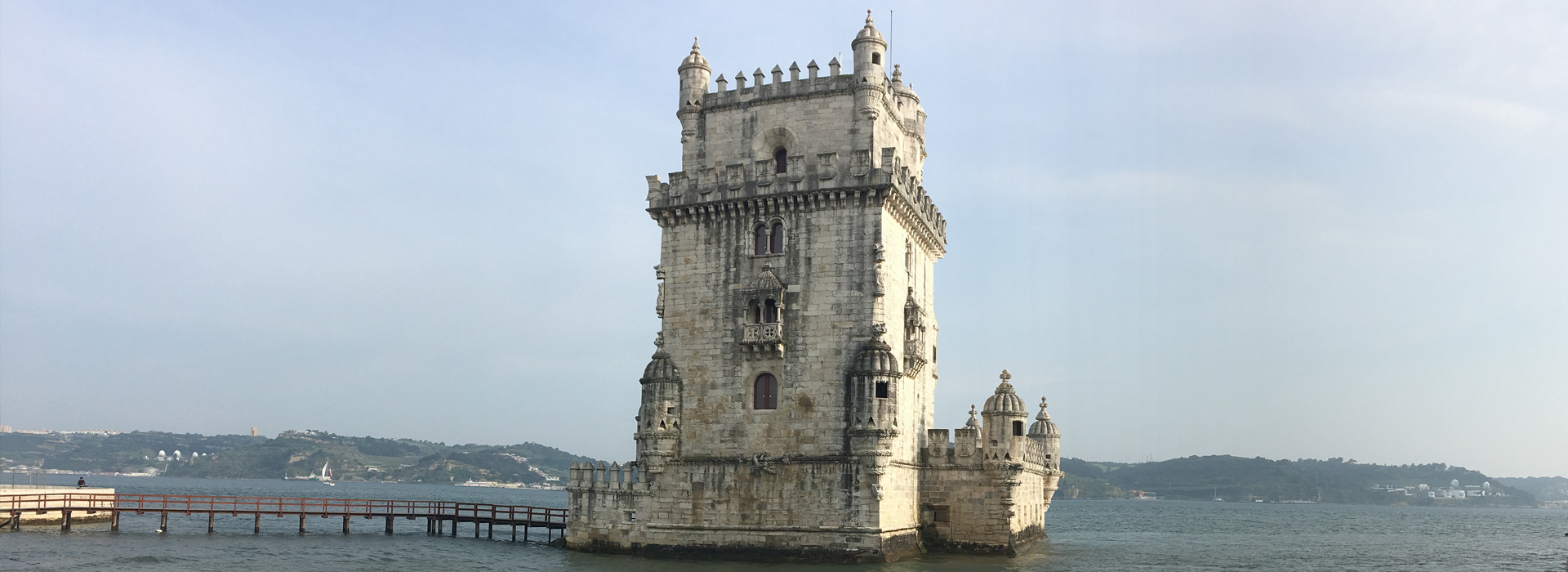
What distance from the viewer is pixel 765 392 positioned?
44500 millimetres

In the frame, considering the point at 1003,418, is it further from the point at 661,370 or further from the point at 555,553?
the point at 555,553

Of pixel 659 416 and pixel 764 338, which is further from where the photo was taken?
pixel 659 416

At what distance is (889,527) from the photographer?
4325 centimetres

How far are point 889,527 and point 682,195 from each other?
14961 mm

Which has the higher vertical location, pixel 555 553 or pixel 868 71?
pixel 868 71

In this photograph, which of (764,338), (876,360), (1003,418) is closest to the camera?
(876,360)

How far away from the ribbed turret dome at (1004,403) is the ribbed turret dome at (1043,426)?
11.2m

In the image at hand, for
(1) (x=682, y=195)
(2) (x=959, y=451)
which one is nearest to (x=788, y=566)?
(2) (x=959, y=451)

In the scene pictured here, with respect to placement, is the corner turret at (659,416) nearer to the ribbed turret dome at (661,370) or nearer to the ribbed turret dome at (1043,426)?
the ribbed turret dome at (661,370)

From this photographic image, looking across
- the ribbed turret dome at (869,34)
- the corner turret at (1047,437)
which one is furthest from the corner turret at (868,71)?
the corner turret at (1047,437)

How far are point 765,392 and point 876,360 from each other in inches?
187

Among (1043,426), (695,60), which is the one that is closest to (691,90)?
(695,60)

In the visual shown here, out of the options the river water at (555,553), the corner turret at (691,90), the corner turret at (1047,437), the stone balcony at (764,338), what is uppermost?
the corner turret at (691,90)

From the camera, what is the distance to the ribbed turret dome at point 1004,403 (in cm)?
4856
